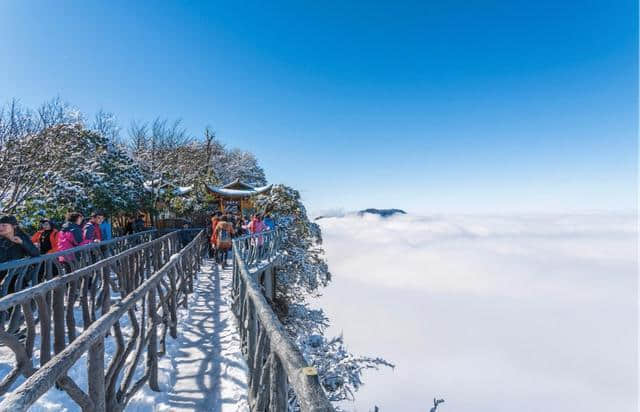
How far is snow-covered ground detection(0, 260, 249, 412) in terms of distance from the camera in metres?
2.64

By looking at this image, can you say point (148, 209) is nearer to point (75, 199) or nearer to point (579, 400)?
point (75, 199)

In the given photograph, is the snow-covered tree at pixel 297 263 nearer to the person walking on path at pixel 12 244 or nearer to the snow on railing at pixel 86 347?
the person walking on path at pixel 12 244

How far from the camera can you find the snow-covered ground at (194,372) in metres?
2.64

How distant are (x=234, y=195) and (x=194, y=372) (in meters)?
19.0

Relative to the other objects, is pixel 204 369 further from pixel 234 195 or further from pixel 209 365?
pixel 234 195

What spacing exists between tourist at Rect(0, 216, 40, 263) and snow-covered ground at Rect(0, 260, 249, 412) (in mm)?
1267

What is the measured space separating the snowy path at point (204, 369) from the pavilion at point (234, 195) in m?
16.0

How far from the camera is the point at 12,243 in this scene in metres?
4.06

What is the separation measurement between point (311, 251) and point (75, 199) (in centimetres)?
1002

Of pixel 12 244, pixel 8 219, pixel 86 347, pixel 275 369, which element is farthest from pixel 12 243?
pixel 275 369

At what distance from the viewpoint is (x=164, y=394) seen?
9.31ft

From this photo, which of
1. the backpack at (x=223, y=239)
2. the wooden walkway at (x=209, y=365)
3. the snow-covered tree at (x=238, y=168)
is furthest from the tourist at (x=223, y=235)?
the snow-covered tree at (x=238, y=168)

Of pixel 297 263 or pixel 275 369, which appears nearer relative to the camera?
pixel 275 369

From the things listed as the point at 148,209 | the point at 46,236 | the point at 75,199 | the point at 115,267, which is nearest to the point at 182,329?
the point at 115,267
